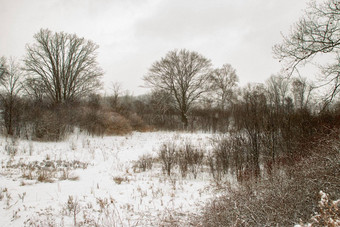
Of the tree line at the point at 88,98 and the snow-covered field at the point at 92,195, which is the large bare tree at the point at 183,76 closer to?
the tree line at the point at 88,98

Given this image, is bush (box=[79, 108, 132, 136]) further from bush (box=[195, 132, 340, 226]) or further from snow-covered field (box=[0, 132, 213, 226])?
bush (box=[195, 132, 340, 226])

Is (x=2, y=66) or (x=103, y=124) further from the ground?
(x=2, y=66)

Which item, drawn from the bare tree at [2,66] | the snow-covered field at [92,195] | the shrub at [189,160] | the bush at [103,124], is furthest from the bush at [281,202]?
the bare tree at [2,66]

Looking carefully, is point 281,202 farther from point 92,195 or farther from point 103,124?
point 103,124

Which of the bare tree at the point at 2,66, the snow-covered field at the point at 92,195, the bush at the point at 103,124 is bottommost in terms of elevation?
the snow-covered field at the point at 92,195

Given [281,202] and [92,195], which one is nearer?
[281,202]

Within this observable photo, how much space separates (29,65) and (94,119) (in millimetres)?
11752

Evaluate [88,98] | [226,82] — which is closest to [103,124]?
[88,98]

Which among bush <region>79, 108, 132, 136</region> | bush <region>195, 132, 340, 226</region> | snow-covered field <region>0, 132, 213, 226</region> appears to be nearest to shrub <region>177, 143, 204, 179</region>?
snow-covered field <region>0, 132, 213, 226</region>

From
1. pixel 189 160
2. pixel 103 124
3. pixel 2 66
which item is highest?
pixel 2 66

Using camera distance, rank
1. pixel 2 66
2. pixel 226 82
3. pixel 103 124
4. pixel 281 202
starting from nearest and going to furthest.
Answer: pixel 281 202, pixel 2 66, pixel 103 124, pixel 226 82

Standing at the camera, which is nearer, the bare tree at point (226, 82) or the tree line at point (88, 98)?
the tree line at point (88, 98)

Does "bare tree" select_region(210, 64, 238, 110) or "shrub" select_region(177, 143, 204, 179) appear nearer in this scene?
"shrub" select_region(177, 143, 204, 179)

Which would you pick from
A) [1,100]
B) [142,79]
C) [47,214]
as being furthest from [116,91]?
[47,214]
